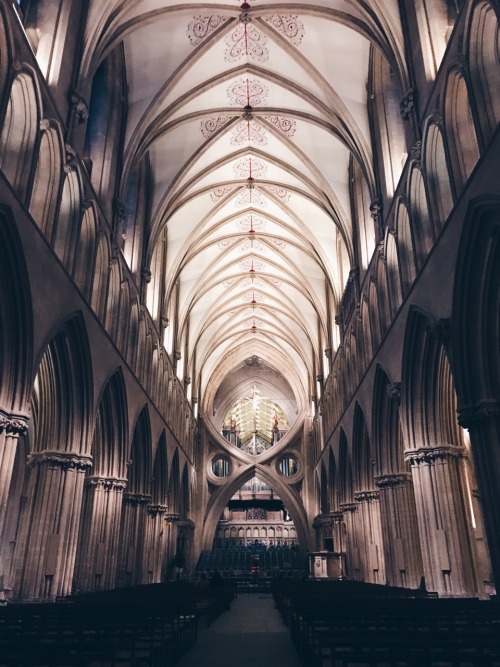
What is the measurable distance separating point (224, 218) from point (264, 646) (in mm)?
19430

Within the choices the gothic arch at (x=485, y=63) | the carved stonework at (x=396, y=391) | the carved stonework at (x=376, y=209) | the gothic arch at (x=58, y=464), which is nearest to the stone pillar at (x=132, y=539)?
the gothic arch at (x=58, y=464)

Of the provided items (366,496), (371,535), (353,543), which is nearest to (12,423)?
(371,535)

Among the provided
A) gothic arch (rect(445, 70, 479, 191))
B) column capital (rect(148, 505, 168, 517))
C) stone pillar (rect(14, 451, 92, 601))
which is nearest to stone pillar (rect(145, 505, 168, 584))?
column capital (rect(148, 505, 168, 517))

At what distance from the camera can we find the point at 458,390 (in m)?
9.48

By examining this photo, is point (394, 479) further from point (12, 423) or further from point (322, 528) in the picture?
point (322, 528)

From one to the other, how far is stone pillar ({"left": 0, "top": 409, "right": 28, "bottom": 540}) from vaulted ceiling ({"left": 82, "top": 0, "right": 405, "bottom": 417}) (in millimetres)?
8256

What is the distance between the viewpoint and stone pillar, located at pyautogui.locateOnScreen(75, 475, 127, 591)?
14.5 metres

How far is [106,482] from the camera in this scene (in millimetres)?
15641

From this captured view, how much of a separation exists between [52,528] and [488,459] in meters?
8.66

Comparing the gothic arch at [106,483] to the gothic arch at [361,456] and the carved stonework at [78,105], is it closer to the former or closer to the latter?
the carved stonework at [78,105]

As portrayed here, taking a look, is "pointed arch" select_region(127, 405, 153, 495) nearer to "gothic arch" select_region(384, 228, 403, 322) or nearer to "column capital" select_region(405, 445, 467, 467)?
"gothic arch" select_region(384, 228, 403, 322)

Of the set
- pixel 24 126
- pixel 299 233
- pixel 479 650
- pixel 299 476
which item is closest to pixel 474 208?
pixel 479 650

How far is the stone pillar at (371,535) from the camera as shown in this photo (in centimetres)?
1777

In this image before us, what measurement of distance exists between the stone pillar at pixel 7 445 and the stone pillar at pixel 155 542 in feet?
44.2
